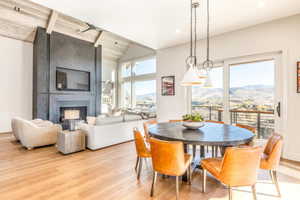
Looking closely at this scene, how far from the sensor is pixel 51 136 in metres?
3.96

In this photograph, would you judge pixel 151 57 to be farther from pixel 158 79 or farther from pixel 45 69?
pixel 45 69

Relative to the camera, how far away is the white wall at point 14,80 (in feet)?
17.8

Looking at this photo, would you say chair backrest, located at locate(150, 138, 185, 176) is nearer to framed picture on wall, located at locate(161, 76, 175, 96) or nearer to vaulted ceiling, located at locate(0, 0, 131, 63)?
framed picture on wall, located at locate(161, 76, 175, 96)

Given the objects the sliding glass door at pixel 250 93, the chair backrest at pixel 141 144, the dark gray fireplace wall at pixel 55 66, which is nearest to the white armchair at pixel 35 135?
the dark gray fireplace wall at pixel 55 66

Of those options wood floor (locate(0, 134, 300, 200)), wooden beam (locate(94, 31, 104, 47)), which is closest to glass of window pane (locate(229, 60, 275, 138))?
wood floor (locate(0, 134, 300, 200))

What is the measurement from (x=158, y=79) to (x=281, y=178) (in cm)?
400

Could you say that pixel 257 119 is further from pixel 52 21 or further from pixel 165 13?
pixel 52 21

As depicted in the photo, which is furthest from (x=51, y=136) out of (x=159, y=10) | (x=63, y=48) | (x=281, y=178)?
(x=281, y=178)

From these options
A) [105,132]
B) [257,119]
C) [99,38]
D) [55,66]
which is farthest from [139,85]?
[257,119]

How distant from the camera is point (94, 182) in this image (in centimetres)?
231

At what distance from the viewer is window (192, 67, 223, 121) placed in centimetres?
421

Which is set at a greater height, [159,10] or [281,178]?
[159,10]

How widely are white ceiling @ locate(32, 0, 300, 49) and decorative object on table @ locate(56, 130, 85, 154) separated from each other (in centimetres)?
253

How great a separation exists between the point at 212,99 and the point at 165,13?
2561 mm
